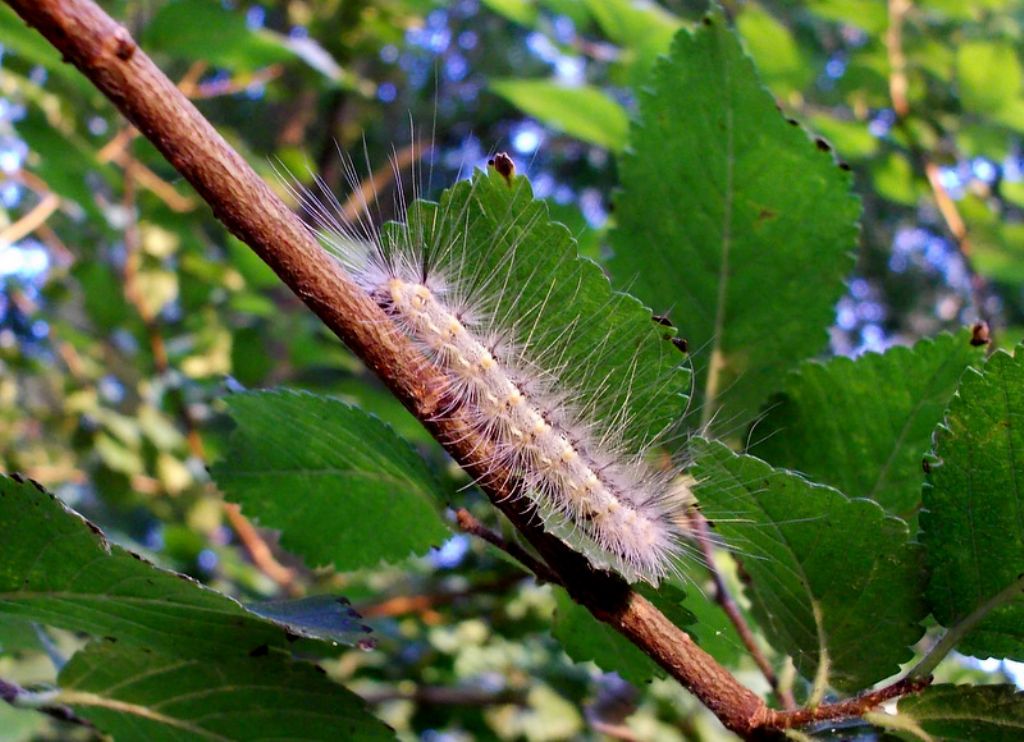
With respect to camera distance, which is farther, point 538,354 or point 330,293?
point 538,354

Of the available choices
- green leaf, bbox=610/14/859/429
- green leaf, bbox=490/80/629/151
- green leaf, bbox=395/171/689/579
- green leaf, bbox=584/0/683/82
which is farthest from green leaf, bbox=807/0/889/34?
green leaf, bbox=395/171/689/579

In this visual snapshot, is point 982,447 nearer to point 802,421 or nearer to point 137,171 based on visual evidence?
point 802,421

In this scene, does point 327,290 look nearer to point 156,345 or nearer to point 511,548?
point 511,548

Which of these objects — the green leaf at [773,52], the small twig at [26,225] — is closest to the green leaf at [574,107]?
the green leaf at [773,52]

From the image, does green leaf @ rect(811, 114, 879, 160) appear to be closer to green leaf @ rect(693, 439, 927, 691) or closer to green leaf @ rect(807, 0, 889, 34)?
green leaf @ rect(807, 0, 889, 34)

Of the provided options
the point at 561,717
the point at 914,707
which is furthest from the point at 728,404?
the point at 561,717

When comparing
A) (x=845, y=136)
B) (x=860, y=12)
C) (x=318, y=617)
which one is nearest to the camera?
(x=318, y=617)

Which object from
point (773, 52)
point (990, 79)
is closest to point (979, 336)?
point (773, 52)
